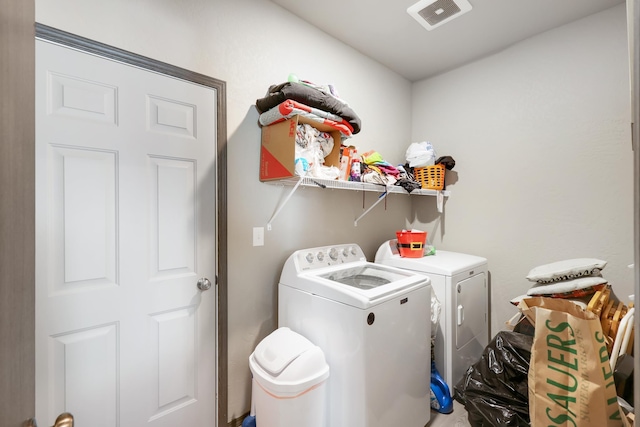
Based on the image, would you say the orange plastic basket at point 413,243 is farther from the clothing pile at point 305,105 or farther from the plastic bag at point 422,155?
the clothing pile at point 305,105

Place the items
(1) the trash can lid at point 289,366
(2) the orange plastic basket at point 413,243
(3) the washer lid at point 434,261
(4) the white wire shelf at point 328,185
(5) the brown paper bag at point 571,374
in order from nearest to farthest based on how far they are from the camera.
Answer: (5) the brown paper bag at point 571,374 < (1) the trash can lid at point 289,366 < (4) the white wire shelf at point 328,185 < (3) the washer lid at point 434,261 < (2) the orange plastic basket at point 413,243

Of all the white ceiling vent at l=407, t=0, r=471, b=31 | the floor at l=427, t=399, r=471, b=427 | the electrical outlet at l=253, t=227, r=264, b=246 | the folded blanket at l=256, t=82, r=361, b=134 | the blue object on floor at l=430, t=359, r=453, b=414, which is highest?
the white ceiling vent at l=407, t=0, r=471, b=31

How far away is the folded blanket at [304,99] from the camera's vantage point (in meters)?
1.54

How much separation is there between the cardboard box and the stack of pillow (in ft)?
5.03

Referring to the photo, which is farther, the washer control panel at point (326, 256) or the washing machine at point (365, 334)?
Result: the washer control panel at point (326, 256)

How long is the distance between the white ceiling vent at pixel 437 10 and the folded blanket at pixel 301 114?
942 mm

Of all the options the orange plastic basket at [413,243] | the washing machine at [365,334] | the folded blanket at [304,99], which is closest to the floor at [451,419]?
the washing machine at [365,334]

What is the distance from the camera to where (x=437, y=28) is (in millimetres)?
2100

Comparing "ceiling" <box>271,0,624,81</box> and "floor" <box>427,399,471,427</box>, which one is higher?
"ceiling" <box>271,0,624,81</box>

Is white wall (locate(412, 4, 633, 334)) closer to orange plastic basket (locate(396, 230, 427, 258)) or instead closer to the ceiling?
the ceiling

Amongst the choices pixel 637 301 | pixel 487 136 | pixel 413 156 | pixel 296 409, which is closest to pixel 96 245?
pixel 296 409

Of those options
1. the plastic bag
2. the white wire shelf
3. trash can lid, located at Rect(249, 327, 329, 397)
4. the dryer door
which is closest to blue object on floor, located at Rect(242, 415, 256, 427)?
trash can lid, located at Rect(249, 327, 329, 397)

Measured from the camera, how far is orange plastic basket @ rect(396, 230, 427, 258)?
226 cm

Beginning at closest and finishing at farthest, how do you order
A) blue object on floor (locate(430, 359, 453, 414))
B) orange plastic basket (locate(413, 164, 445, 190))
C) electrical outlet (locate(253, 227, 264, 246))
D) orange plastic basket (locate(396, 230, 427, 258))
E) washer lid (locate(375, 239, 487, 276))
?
1. electrical outlet (locate(253, 227, 264, 246))
2. blue object on floor (locate(430, 359, 453, 414))
3. washer lid (locate(375, 239, 487, 276))
4. orange plastic basket (locate(396, 230, 427, 258))
5. orange plastic basket (locate(413, 164, 445, 190))
